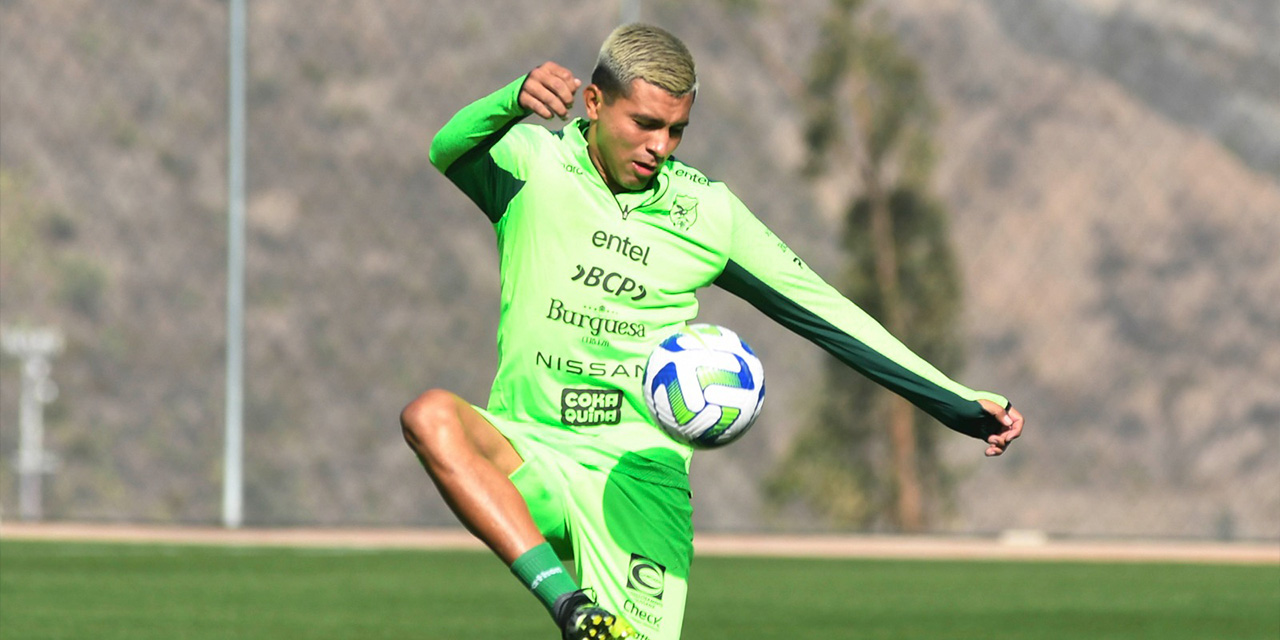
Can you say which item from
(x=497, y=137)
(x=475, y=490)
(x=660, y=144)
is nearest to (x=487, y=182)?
(x=497, y=137)

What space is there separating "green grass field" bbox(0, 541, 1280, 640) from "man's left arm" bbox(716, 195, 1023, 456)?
107 inches

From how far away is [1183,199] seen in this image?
16688 mm

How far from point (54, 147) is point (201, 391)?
318cm

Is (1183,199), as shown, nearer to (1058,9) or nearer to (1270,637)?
(1058,9)

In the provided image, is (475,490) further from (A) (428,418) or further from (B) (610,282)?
(B) (610,282)

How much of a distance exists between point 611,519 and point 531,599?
4355 millimetres

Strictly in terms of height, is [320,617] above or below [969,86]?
below

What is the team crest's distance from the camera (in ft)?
15.0

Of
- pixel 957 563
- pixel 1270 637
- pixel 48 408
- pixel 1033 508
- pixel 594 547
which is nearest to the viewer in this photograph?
pixel 594 547

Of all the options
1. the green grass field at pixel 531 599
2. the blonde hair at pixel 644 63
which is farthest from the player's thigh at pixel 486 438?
the green grass field at pixel 531 599

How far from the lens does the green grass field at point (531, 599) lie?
24.2ft

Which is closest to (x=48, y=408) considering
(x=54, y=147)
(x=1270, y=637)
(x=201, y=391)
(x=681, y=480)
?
(x=201, y=391)

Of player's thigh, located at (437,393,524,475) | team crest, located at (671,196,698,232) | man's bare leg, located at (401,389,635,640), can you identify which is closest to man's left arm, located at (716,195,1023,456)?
team crest, located at (671,196,698,232)

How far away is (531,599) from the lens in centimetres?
872
